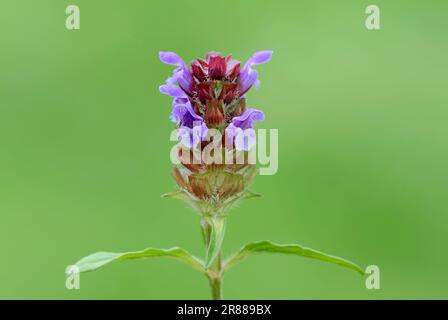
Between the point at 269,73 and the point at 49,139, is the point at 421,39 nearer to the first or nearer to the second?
the point at 269,73

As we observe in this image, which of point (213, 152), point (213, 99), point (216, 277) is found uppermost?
point (213, 99)

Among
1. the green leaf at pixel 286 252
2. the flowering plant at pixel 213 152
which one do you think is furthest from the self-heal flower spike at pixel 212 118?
the green leaf at pixel 286 252

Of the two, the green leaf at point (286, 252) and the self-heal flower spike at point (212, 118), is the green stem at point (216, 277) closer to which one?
the green leaf at point (286, 252)

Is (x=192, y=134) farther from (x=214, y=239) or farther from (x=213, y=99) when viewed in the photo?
(x=214, y=239)

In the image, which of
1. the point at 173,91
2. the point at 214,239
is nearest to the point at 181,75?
the point at 173,91

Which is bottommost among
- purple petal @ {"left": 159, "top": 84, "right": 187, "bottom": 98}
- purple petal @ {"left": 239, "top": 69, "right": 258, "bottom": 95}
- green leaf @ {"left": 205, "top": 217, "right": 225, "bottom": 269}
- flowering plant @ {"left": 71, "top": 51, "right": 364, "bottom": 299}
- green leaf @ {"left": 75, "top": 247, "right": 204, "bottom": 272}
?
green leaf @ {"left": 75, "top": 247, "right": 204, "bottom": 272}

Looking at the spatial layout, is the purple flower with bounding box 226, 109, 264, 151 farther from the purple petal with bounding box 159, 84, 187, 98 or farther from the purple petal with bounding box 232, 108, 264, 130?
the purple petal with bounding box 159, 84, 187, 98

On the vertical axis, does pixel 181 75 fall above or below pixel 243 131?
above

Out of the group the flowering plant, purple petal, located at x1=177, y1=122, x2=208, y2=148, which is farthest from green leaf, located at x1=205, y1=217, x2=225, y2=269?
purple petal, located at x1=177, y1=122, x2=208, y2=148
